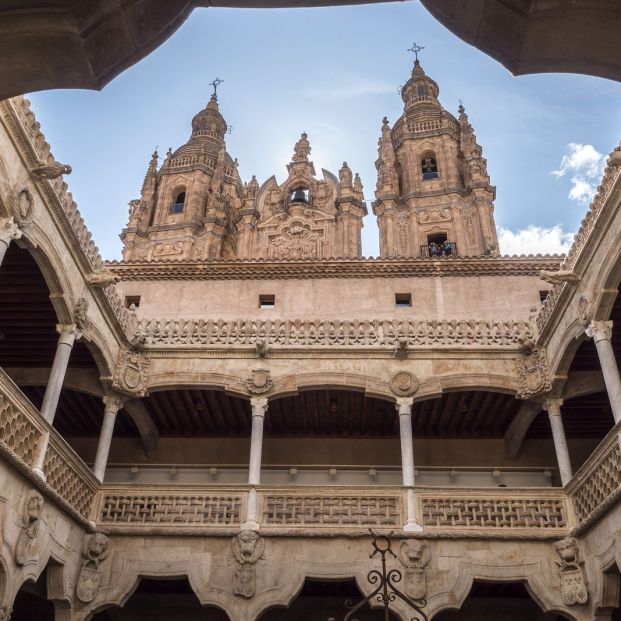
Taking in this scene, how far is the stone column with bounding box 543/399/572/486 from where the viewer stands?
1191 cm

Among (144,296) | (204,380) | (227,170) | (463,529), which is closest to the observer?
(463,529)

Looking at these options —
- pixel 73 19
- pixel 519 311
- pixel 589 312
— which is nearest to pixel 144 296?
pixel 519 311

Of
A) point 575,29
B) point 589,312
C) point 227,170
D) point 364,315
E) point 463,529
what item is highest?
point 227,170

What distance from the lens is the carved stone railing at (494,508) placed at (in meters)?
11.4

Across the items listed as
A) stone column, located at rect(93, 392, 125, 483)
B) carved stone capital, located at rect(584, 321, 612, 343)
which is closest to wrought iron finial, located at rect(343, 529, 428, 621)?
carved stone capital, located at rect(584, 321, 612, 343)

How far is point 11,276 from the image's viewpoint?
10609 millimetres

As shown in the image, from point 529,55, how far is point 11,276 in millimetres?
10098

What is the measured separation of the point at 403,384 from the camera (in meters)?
12.9

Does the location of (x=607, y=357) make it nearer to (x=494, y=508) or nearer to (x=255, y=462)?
(x=494, y=508)

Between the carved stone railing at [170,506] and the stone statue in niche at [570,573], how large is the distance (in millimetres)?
5811

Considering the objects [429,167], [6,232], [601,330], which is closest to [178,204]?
[429,167]

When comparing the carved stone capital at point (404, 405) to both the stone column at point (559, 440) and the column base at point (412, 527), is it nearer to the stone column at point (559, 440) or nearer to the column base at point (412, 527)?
the column base at point (412, 527)

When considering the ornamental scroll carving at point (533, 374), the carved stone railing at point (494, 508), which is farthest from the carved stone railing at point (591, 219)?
the carved stone railing at point (494, 508)

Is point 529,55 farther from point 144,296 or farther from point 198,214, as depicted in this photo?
point 198,214
